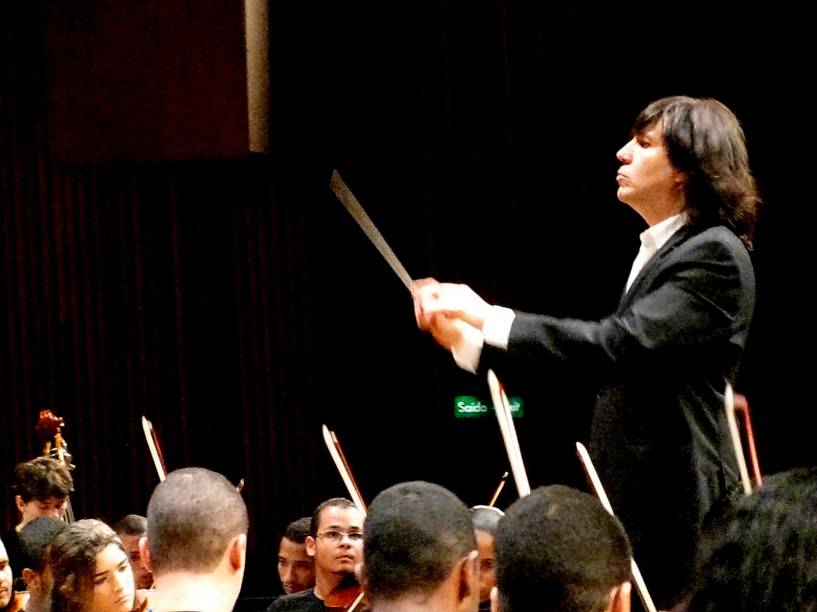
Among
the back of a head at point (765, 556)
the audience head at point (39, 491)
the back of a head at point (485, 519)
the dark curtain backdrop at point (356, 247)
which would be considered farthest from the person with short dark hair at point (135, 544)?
the back of a head at point (765, 556)

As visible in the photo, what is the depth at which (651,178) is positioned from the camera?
2.12 meters

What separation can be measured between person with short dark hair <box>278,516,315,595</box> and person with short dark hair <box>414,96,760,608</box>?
8.11 feet

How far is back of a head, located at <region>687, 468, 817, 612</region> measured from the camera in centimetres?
104

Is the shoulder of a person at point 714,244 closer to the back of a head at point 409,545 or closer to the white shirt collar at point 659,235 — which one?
the white shirt collar at point 659,235

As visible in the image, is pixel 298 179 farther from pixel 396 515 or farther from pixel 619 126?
pixel 396 515

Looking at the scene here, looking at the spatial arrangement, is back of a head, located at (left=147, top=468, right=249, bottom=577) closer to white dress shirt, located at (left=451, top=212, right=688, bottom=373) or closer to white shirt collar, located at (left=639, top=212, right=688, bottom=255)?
white dress shirt, located at (left=451, top=212, right=688, bottom=373)

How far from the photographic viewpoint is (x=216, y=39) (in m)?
5.34

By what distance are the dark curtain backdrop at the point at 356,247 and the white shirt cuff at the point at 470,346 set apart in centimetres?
373

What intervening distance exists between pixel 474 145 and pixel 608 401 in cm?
425

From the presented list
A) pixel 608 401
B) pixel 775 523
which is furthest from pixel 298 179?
pixel 775 523

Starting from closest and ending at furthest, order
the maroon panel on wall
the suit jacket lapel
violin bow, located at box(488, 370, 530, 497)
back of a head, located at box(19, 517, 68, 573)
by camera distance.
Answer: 1. violin bow, located at box(488, 370, 530, 497)
2. the suit jacket lapel
3. back of a head, located at box(19, 517, 68, 573)
4. the maroon panel on wall

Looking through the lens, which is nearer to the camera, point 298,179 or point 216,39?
point 216,39

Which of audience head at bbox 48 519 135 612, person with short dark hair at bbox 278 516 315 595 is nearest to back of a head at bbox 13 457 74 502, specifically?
person with short dark hair at bbox 278 516 315 595

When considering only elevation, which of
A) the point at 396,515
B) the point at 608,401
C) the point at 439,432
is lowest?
the point at 439,432
